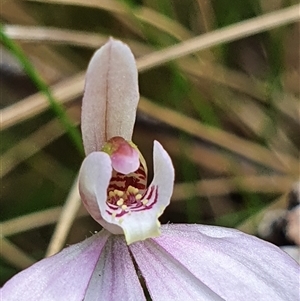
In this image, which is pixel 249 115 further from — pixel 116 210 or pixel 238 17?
pixel 116 210

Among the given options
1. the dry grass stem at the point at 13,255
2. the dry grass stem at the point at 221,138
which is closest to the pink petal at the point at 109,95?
the dry grass stem at the point at 13,255

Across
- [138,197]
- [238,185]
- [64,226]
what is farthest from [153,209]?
[238,185]

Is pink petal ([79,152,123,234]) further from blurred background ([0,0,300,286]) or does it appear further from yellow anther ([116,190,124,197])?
blurred background ([0,0,300,286])

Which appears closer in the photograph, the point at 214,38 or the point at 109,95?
the point at 109,95

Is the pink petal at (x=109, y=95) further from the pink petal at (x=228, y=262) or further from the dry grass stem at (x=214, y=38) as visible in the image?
the dry grass stem at (x=214, y=38)

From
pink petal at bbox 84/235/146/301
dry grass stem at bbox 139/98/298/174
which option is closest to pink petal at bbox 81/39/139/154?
pink petal at bbox 84/235/146/301

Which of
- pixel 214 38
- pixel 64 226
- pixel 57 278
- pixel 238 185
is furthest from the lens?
pixel 238 185

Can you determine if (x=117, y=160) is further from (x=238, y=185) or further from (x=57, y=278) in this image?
(x=238, y=185)
